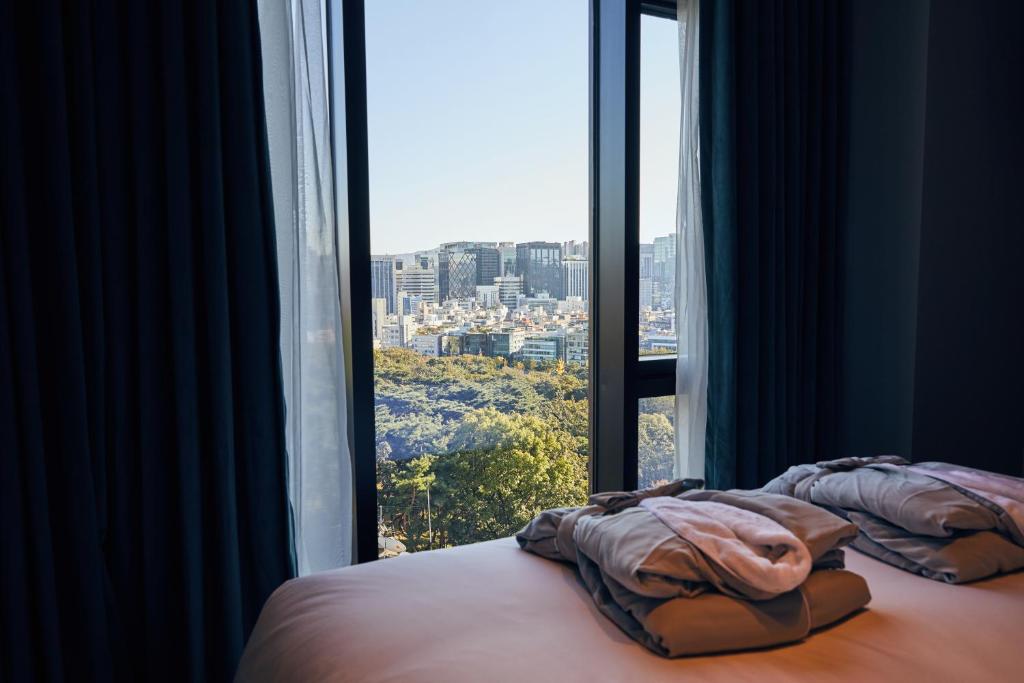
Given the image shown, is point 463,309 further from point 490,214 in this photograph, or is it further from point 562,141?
point 562,141

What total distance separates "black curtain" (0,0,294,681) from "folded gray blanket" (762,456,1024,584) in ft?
4.48

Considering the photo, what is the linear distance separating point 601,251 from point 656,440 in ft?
2.36

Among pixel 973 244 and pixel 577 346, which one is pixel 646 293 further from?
pixel 973 244

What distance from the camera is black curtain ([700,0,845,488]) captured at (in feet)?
7.85

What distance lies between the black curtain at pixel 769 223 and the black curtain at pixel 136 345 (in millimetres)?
1496

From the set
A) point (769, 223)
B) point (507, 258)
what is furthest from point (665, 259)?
point (507, 258)

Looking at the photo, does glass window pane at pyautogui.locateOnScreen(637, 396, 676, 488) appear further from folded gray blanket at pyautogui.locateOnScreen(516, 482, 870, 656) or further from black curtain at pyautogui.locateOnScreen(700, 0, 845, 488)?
folded gray blanket at pyautogui.locateOnScreen(516, 482, 870, 656)

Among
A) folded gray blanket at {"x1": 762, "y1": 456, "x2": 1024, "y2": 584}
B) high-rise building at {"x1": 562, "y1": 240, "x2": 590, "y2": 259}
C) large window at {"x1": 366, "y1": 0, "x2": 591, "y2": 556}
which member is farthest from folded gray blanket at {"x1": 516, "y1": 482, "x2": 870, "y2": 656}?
high-rise building at {"x1": 562, "y1": 240, "x2": 590, "y2": 259}

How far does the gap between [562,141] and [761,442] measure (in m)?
1.29

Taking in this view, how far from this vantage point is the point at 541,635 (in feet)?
3.51

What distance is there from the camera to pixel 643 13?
247 cm

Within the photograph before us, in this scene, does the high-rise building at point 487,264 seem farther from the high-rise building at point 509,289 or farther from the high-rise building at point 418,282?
the high-rise building at point 418,282

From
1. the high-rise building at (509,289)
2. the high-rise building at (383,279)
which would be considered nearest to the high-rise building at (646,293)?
the high-rise building at (509,289)

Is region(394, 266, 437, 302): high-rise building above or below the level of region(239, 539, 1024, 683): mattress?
above
